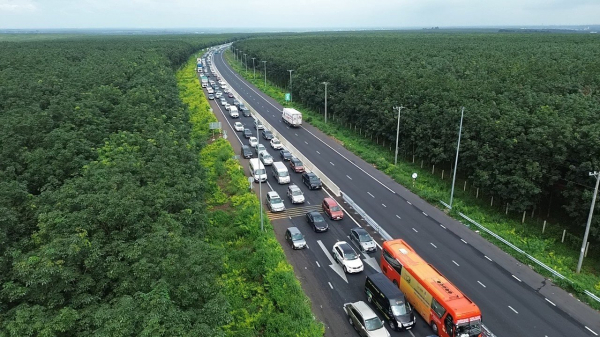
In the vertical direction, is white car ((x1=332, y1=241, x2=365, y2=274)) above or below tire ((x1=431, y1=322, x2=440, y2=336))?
above

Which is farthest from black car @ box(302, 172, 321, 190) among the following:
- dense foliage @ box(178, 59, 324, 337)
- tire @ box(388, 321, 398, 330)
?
tire @ box(388, 321, 398, 330)

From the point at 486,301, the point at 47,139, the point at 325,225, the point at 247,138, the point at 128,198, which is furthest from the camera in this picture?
the point at 247,138

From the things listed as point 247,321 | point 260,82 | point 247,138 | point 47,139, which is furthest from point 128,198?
point 260,82

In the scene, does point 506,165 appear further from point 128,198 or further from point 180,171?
point 128,198

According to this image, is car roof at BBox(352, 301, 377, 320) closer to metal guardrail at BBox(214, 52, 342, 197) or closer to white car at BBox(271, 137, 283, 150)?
metal guardrail at BBox(214, 52, 342, 197)

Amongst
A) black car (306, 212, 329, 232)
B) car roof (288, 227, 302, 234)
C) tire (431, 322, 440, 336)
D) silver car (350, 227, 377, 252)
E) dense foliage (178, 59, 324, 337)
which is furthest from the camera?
black car (306, 212, 329, 232)

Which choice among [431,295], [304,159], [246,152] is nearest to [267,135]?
[246,152]
